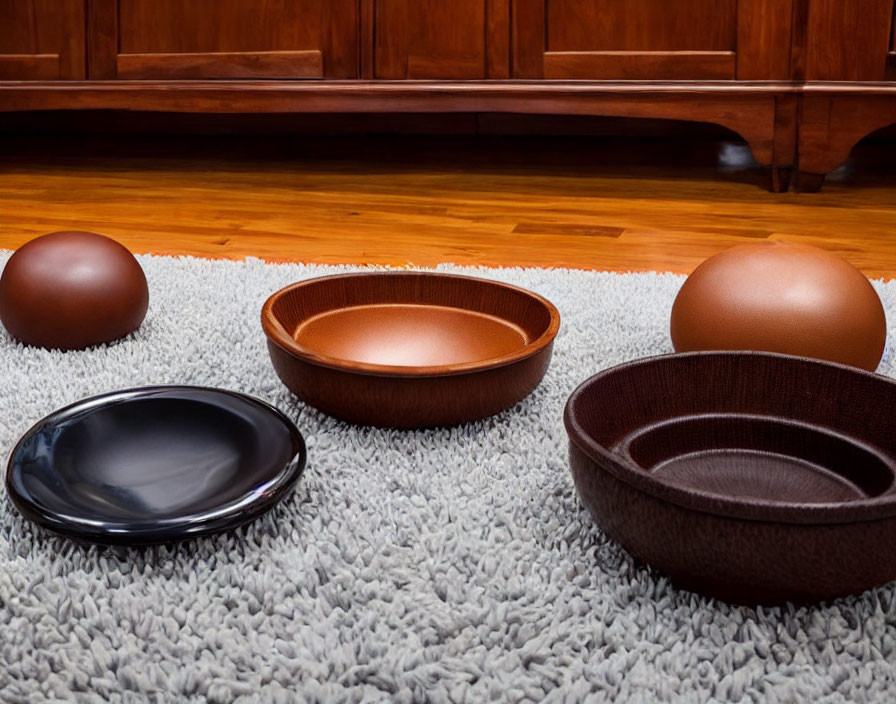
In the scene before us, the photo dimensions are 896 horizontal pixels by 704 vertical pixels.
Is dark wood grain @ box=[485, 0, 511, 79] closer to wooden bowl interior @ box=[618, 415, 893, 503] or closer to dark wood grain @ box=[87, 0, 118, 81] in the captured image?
dark wood grain @ box=[87, 0, 118, 81]

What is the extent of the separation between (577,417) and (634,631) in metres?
0.12

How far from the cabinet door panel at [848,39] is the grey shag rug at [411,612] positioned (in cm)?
123

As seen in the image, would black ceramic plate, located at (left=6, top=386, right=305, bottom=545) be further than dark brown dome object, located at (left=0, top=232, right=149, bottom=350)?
No

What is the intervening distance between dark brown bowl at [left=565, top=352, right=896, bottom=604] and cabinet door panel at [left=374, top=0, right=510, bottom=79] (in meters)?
1.26

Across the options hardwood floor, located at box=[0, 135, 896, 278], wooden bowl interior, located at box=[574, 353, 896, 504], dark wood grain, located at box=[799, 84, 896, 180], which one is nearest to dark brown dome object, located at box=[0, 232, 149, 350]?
hardwood floor, located at box=[0, 135, 896, 278]

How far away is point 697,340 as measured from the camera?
2.59 feet

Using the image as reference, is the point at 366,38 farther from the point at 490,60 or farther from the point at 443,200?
the point at 443,200

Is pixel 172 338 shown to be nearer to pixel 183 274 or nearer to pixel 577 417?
pixel 183 274

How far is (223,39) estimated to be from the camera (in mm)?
1843

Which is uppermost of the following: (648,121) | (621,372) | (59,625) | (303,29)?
(303,29)

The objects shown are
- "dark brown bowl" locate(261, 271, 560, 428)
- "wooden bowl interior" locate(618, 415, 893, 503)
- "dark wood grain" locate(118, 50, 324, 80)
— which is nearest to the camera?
"wooden bowl interior" locate(618, 415, 893, 503)

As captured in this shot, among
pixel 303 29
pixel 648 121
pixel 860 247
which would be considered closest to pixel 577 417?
pixel 860 247

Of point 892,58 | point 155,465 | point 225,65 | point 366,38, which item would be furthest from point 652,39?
point 155,465

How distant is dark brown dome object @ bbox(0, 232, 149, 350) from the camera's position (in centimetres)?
87
